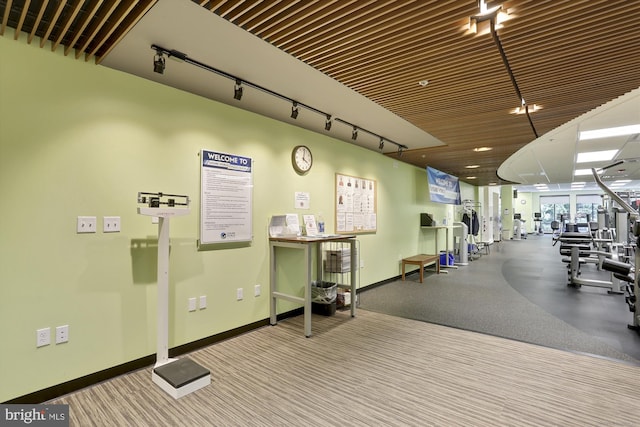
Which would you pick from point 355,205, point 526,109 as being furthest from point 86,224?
point 526,109

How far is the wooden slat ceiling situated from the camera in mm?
1868

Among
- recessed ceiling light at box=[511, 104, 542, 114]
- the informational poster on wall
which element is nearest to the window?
the informational poster on wall

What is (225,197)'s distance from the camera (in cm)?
339

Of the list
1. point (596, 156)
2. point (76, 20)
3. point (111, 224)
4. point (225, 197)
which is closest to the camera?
point (76, 20)

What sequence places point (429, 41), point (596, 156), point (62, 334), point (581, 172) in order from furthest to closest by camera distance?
1. point (581, 172)
2. point (596, 156)
3. point (62, 334)
4. point (429, 41)

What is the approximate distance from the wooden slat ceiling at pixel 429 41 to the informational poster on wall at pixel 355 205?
1.93 metres

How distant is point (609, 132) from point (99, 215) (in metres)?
7.32

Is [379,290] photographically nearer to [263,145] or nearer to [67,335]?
[263,145]

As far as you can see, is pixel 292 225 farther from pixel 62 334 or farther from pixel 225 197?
pixel 62 334

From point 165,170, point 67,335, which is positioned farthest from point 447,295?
point 67,335

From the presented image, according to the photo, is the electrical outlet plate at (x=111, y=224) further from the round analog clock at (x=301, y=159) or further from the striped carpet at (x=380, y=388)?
the round analog clock at (x=301, y=159)

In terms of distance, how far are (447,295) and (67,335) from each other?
5.02 meters

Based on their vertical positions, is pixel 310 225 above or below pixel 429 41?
below

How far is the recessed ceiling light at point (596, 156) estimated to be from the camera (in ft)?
22.6
